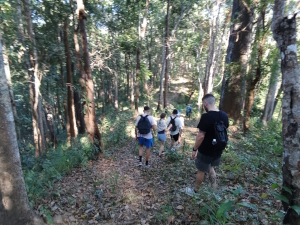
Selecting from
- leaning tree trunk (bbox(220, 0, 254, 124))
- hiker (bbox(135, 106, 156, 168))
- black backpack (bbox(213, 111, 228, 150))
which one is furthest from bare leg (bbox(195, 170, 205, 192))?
leaning tree trunk (bbox(220, 0, 254, 124))

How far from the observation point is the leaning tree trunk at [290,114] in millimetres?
2273

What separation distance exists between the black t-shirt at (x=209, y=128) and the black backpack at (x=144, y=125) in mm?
2247

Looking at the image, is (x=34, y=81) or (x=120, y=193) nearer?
(x=120, y=193)

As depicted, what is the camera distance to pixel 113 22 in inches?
617

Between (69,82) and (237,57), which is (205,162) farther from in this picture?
(69,82)

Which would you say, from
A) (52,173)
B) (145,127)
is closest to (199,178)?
(145,127)

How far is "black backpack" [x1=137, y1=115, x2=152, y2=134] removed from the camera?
547 cm

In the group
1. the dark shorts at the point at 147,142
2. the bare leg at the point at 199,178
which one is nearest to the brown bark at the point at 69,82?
the dark shorts at the point at 147,142

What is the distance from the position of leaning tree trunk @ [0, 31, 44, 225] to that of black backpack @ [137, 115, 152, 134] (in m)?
3.23

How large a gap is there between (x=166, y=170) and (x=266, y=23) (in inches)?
254

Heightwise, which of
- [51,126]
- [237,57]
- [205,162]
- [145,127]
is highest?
[237,57]

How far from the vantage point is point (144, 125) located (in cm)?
548

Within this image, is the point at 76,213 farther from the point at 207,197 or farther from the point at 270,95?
the point at 270,95

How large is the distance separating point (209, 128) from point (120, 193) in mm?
2646
